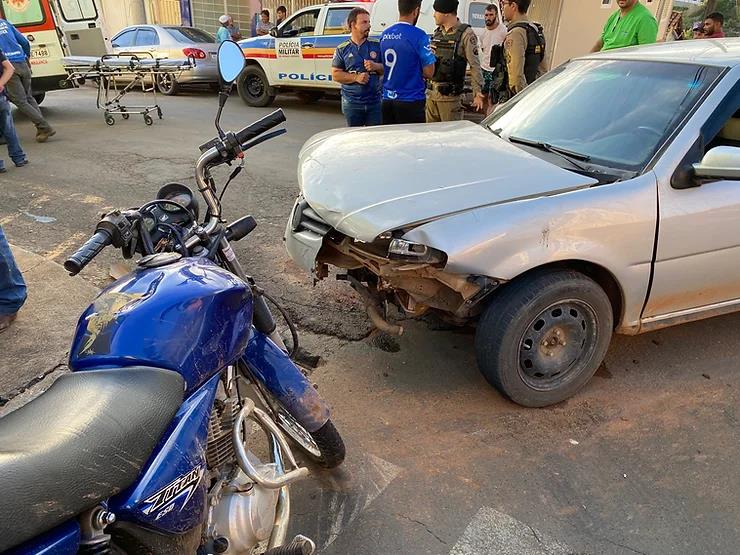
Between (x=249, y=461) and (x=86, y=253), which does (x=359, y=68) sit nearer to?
(x=86, y=253)

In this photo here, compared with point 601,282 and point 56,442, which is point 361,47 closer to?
point 601,282

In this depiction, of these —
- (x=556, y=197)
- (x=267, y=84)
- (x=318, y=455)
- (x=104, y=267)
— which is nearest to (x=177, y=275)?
(x=318, y=455)

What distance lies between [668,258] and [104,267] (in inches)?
159

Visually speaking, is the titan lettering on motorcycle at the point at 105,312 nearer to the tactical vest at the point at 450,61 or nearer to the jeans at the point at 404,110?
the jeans at the point at 404,110

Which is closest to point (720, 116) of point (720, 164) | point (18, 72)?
point (720, 164)

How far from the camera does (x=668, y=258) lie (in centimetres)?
293

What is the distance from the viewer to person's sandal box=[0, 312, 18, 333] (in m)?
3.56

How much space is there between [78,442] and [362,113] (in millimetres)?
5154

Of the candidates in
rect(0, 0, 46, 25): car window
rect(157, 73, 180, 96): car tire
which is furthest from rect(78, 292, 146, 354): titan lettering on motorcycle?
rect(157, 73, 180, 96): car tire

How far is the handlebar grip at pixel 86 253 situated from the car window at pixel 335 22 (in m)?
9.69

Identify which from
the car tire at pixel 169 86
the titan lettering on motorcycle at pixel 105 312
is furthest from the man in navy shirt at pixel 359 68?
→ the car tire at pixel 169 86

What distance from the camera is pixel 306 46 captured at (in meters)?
10.9

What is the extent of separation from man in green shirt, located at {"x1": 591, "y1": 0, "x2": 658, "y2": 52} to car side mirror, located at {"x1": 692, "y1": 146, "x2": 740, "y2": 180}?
3417mm

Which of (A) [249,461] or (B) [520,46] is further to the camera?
(B) [520,46]
